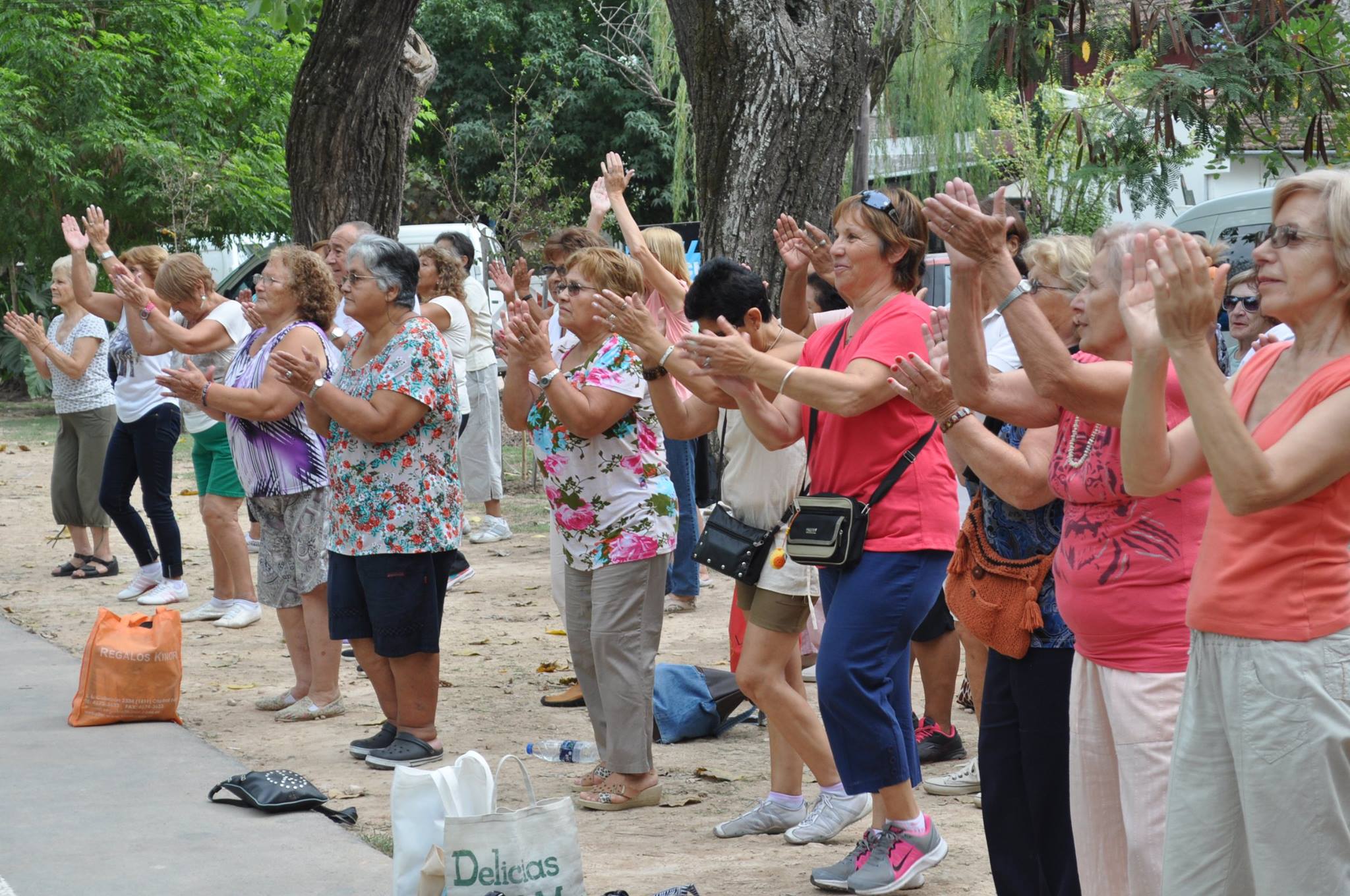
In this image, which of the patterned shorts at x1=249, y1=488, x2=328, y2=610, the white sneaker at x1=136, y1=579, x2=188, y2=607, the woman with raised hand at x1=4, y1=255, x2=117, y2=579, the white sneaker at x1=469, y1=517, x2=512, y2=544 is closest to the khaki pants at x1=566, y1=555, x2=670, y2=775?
the patterned shorts at x1=249, y1=488, x2=328, y2=610

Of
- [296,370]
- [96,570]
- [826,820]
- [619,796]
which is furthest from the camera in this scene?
[96,570]

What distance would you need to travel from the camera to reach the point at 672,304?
5.99 metres

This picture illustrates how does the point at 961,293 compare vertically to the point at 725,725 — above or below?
above

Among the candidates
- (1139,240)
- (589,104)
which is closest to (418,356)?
(1139,240)

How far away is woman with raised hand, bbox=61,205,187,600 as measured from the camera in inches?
342

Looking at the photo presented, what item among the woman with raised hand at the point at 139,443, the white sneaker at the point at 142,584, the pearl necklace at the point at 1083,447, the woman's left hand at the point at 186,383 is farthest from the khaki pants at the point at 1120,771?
Result: the white sneaker at the point at 142,584

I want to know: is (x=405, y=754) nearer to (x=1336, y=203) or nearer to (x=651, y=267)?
(x=651, y=267)

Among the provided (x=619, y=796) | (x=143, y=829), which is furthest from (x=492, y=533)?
(x=143, y=829)

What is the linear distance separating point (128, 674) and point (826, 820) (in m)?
3.20

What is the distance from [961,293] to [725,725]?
11.2ft

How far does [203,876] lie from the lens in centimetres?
445

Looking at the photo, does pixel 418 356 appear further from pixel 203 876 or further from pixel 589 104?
pixel 589 104

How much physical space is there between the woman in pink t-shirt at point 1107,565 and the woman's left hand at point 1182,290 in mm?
513

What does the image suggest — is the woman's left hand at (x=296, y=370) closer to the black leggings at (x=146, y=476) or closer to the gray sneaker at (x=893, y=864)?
the gray sneaker at (x=893, y=864)
